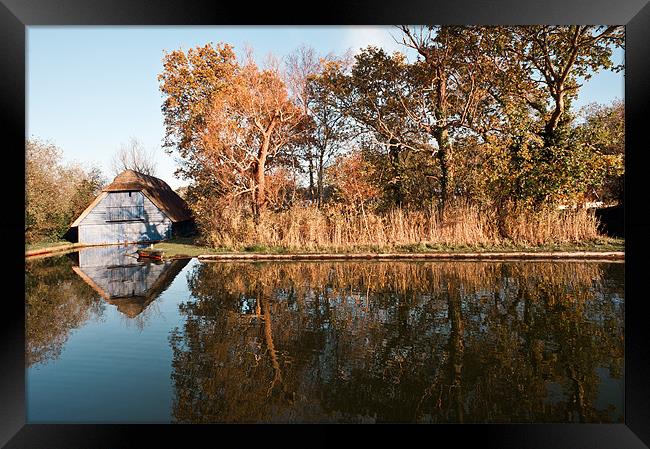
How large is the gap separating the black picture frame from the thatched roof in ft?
46.3

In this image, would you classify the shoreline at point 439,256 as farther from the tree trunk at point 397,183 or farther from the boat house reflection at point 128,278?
the tree trunk at point 397,183

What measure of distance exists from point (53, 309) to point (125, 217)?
1189cm

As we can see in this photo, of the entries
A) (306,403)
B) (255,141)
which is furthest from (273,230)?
(306,403)

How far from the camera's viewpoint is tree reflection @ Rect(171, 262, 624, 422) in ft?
8.18

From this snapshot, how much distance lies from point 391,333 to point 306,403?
142 centimetres

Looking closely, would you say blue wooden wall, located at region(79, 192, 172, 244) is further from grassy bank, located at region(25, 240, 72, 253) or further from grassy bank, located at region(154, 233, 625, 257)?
grassy bank, located at region(154, 233, 625, 257)

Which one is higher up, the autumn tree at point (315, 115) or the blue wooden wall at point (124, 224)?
the autumn tree at point (315, 115)

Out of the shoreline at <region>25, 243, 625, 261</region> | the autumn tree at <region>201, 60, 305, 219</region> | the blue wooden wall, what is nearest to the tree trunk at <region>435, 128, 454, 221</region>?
the shoreline at <region>25, 243, 625, 261</region>

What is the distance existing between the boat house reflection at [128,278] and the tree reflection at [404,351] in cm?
78

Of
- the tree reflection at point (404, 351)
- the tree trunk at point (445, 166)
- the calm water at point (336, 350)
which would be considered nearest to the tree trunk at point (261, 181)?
the tree trunk at point (445, 166)

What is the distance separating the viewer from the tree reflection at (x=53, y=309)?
3852mm
